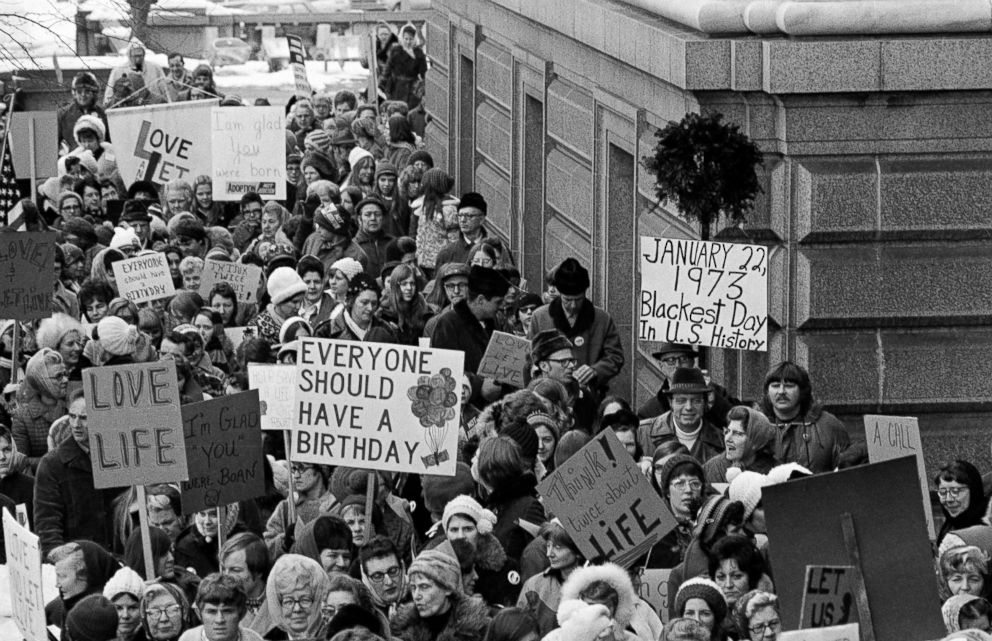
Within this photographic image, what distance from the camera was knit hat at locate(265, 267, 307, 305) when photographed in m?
16.0

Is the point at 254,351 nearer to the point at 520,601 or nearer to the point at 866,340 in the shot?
the point at 866,340

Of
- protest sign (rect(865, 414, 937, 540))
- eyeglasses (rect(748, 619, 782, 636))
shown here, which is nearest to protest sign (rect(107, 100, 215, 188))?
protest sign (rect(865, 414, 937, 540))

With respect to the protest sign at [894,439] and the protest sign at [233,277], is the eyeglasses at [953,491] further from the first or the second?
the protest sign at [233,277]

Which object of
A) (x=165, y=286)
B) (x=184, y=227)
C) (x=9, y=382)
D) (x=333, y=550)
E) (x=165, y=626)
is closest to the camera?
(x=165, y=626)

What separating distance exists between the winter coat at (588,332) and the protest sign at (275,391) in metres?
2.45

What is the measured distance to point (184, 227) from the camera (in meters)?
18.3

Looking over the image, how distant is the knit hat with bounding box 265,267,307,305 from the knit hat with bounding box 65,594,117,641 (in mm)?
6869

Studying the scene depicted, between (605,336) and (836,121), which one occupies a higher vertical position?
(836,121)

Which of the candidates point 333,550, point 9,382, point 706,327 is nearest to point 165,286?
point 9,382

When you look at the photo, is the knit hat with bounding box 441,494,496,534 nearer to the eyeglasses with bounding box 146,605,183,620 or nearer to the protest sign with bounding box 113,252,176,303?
the eyeglasses with bounding box 146,605,183,620

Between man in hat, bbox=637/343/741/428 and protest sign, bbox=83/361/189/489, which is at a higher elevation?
protest sign, bbox=83/361/189/489

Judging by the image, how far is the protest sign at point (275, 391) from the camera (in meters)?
12.4

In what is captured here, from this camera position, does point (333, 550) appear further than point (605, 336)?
No

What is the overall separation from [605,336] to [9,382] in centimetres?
376
